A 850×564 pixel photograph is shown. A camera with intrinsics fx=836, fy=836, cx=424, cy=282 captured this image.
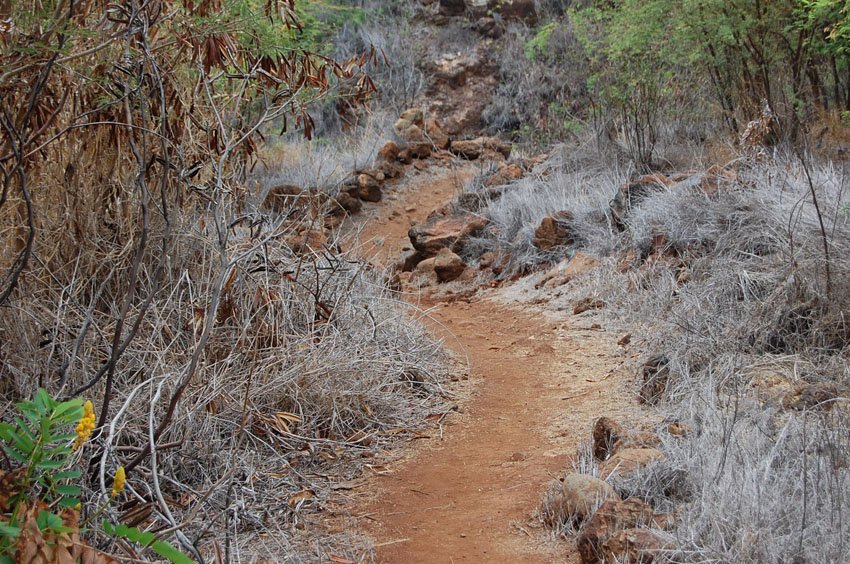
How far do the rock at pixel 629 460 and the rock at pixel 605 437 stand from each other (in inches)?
6.2

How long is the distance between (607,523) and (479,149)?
33.9 feet

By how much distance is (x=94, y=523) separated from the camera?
2650 millimetres

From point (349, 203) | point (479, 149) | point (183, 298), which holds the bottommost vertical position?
point (349, 203)

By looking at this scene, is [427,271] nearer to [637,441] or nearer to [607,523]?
[637,441]

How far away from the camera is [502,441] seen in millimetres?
4141

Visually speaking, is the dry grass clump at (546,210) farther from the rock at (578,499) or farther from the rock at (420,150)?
the rock at (578,499)

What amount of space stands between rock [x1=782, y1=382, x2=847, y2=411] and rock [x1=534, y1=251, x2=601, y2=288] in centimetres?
321

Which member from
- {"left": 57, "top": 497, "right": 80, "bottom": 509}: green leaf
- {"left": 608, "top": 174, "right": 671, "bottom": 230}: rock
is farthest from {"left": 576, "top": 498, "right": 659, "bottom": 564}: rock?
{"left": 608, "top": 174, "right": 671, "bottom": 230}: rock

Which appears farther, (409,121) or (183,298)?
(409,121)

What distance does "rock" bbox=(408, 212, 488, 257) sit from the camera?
8844mm

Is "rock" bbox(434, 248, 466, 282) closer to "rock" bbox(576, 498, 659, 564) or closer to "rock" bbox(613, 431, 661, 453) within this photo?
"rock" bbox(613, 431, 661, 453)

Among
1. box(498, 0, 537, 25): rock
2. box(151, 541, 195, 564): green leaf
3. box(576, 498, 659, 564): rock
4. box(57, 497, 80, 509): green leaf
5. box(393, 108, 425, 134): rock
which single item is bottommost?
box(576, 498, 659, 564): rock

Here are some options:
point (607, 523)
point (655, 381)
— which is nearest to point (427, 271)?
point (655, 381)

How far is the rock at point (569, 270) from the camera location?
694 cm
